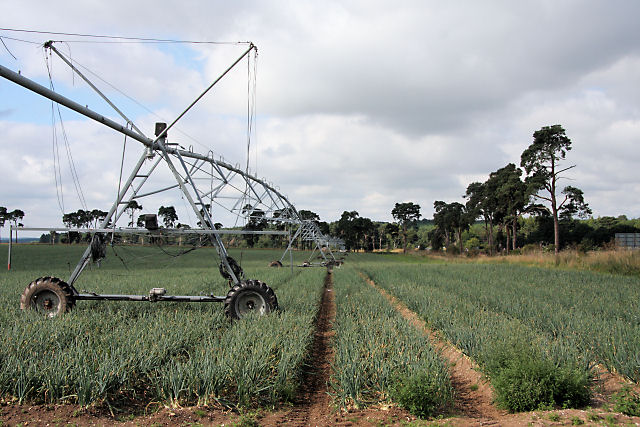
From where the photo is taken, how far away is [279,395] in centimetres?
496

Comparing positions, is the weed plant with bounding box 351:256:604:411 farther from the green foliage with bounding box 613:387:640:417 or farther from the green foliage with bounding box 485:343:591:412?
the green foliage with bounding box 613:387:640:417

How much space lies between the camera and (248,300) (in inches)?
335

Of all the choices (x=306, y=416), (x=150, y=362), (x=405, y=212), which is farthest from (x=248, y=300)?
(x=405, y=212)

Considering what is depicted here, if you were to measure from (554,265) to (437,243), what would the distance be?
7160 cm

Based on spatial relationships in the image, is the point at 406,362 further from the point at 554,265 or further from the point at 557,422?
the point at 554,265

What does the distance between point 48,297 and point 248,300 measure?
4.23 m

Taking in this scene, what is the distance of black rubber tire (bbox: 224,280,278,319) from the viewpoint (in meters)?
8.30

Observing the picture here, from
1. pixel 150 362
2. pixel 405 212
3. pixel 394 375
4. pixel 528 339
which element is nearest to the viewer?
pixel 394 375

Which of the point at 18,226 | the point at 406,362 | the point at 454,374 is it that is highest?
the point at 18,226

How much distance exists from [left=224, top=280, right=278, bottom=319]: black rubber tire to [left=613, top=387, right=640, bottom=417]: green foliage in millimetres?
5766

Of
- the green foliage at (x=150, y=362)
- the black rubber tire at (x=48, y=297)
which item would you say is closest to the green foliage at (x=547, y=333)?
the green foliage at (x=150, y=362)

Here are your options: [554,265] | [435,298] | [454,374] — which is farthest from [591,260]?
[454,374]

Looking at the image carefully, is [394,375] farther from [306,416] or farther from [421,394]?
[306,416]

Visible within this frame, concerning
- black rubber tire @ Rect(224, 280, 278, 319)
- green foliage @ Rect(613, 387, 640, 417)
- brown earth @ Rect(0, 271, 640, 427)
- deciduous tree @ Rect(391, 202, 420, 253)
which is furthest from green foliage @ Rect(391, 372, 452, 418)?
deciduous tree @ Rect(391, 202, 420, 253)
